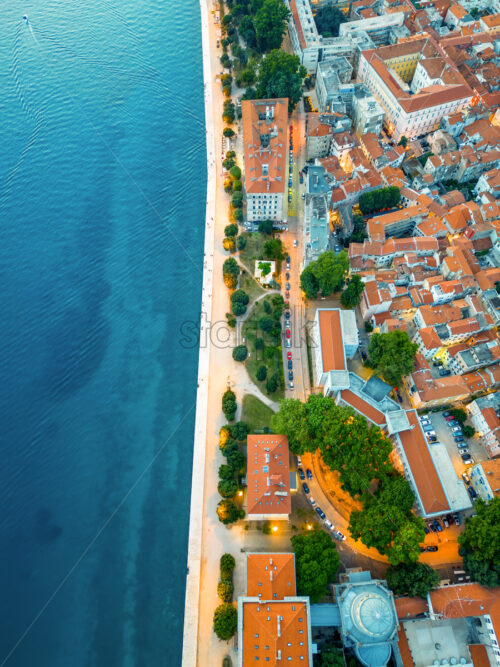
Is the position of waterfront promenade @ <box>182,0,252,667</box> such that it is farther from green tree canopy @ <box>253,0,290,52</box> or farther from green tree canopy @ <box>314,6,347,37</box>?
green tree canopy @ <box>314,6,347,37</box>

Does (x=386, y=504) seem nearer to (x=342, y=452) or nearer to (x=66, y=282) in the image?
(x=342, y=452)

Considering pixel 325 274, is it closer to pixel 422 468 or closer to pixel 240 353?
pixel 240 353

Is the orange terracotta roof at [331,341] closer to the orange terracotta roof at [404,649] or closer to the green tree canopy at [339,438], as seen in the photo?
the green tree canopy at [339,438]

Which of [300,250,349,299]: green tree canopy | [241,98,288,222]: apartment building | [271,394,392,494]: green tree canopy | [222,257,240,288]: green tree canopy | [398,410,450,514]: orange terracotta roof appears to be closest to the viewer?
[398,410,450,514]: orange terracotta roof

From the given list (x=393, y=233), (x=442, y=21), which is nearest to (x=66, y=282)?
(x=393, y=233)

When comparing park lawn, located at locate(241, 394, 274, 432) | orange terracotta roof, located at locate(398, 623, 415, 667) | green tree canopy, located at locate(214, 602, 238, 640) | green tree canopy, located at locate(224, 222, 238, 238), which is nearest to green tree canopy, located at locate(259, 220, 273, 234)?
green tree canopy, located at locate(224, 222, 238, 238)

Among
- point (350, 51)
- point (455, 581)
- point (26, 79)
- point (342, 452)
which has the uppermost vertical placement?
point (26, 79)

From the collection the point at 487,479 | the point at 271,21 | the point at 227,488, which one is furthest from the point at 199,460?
the point at 271,21
